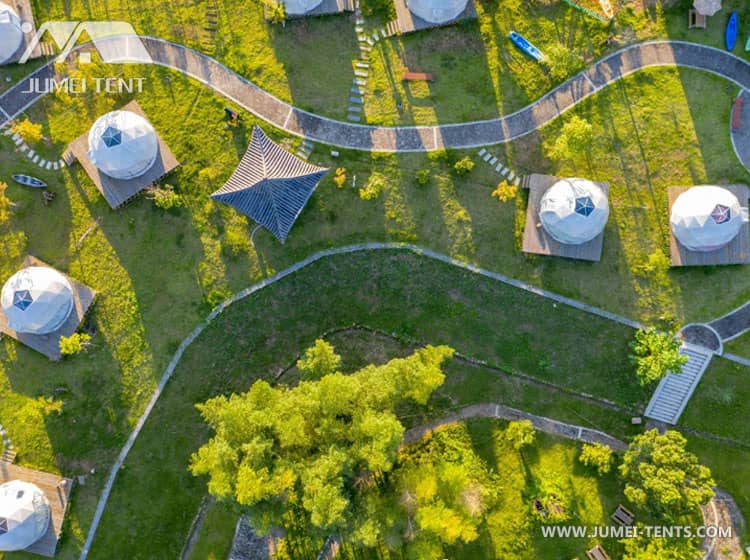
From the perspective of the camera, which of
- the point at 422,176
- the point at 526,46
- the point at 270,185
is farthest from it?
the point at 526,46

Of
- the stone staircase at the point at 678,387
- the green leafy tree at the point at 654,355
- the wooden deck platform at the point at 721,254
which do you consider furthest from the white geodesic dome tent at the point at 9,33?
the stone staircase at the point at 678,387

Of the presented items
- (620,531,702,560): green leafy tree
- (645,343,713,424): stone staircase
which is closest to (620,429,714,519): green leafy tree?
(620,531,702,560): green leafy tree

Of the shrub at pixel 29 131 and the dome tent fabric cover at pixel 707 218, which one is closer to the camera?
the dome tent fabric cover at pixel 707 218

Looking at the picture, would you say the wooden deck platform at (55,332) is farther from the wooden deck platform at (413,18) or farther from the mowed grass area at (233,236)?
the wooden deck platform at (413,18)

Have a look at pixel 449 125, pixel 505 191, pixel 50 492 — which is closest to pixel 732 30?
pixel 505 191

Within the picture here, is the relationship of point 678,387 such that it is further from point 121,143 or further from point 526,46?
point 121,143

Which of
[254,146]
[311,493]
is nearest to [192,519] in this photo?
[311,493]
